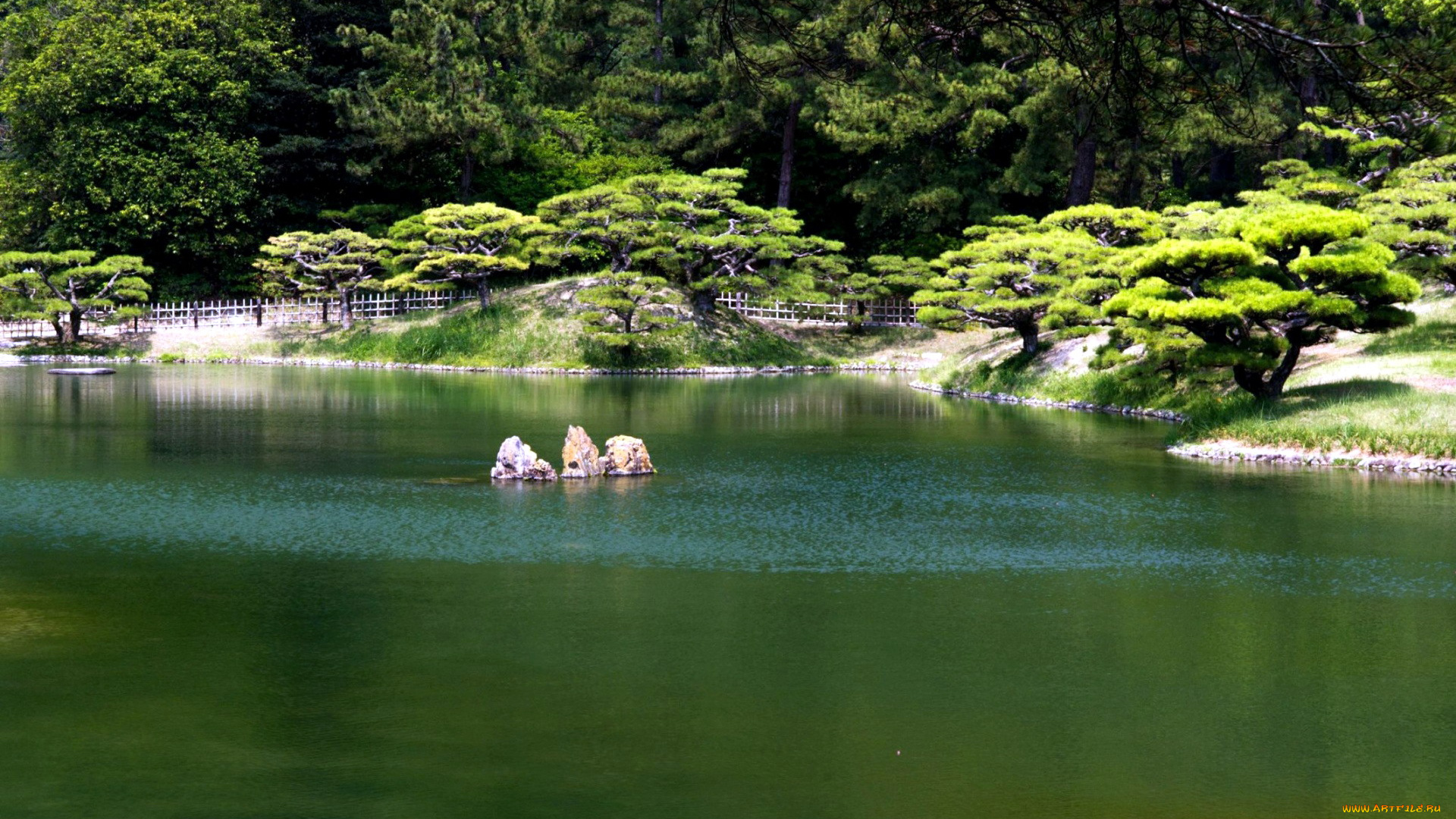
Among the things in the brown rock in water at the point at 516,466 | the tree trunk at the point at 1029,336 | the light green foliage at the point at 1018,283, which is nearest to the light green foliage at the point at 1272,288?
the light green foliage at the point at 1018,283

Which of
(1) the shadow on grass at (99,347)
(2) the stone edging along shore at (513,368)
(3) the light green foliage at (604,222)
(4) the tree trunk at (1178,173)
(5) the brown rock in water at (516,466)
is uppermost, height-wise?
(4) the tree trunk at (1178,173)

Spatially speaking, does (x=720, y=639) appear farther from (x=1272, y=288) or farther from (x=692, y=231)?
(x=692, y=231)

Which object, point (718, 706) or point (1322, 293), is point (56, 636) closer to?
point (718, 706)

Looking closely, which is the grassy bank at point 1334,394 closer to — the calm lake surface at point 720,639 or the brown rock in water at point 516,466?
the calm lake surface at point 720,639

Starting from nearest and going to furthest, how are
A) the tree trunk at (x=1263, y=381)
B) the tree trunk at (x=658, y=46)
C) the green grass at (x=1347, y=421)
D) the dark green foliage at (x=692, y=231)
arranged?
1. the green grass at (x=1347, y=421)
2. the tree trunk at (x=1263, y=381)
3. the dark green foliage at (x=692, y=231)
4. the tree trunk at (x=658, y=46)

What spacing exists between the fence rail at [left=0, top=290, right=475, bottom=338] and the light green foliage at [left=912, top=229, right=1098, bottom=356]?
56.7 ft

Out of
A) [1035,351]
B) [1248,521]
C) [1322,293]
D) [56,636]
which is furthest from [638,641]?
[1035,351]

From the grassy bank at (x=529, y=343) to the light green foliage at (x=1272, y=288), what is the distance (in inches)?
621

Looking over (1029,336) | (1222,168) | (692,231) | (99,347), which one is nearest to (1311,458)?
(1029,336)

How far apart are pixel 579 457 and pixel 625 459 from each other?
1.82 feet

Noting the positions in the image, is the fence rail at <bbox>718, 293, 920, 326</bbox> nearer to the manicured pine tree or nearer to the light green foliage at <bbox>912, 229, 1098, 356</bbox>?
the manicured pine tree

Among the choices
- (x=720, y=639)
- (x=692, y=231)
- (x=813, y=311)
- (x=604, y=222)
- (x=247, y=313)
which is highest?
(x=604, y=222)

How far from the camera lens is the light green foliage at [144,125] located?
41188mm

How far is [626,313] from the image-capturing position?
35.0m
